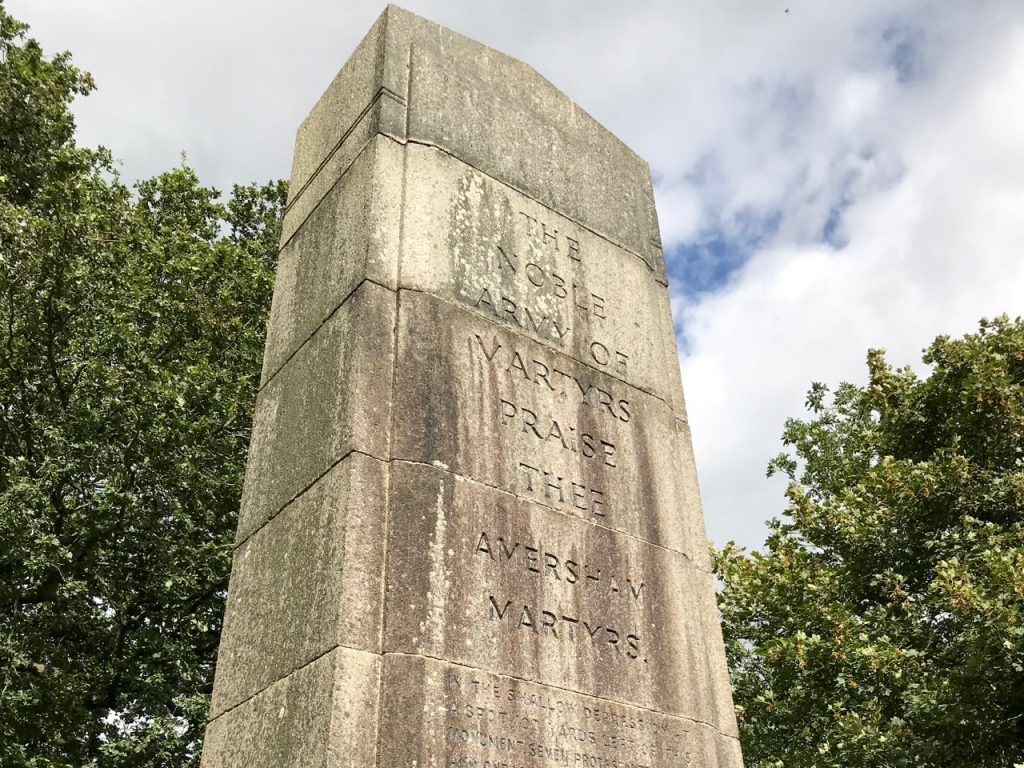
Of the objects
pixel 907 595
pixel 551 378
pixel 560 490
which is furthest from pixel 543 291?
pixel 907 595

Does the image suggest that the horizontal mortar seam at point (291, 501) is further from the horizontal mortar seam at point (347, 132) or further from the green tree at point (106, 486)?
the green tree at point (106, 486)

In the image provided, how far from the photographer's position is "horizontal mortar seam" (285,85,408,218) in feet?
18.6

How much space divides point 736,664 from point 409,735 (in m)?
14.1

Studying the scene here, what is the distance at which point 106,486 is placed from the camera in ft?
44.7

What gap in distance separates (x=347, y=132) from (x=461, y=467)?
247 centimetres

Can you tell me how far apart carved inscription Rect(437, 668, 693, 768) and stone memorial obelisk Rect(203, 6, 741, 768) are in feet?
0.04

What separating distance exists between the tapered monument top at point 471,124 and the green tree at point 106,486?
849 cm

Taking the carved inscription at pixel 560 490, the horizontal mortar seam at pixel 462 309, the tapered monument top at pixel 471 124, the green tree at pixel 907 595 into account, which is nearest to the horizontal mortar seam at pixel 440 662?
the carved inscription at pixel 560 490

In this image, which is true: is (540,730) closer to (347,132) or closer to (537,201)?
(537,201)

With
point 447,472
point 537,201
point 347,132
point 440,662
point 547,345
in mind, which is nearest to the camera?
point 440,662

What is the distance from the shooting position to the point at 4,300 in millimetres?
14500

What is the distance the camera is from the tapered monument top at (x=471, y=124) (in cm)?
577

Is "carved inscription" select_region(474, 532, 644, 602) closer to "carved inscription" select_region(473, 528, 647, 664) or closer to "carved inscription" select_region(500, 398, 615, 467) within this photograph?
"carved inscription" select_region(473, 528, 647, 664)

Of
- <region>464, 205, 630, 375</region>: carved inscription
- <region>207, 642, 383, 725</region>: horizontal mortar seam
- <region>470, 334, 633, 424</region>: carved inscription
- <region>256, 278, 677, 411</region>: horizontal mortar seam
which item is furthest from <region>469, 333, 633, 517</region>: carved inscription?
<region>207, 642, 383, 725</region>: horizontal mortar seam
